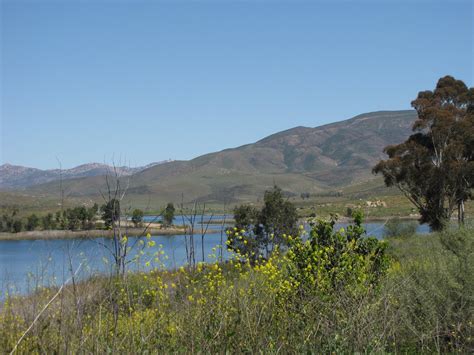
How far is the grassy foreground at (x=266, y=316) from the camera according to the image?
244 inches

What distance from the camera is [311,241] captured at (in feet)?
40.7

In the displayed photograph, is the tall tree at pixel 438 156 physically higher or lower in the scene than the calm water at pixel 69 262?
higher

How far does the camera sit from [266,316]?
24.0 feet

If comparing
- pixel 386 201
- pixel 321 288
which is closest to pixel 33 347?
pixel 321 288

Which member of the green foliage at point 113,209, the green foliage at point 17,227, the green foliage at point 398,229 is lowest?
the green foliage at point 398,229

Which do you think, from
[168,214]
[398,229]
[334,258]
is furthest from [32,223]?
[168,214]

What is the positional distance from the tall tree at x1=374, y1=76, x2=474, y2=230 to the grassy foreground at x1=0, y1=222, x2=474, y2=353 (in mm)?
20314

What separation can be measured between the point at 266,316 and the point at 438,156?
27.5 metres

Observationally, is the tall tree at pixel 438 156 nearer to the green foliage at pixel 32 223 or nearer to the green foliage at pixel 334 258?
the green foliage at pixel 334 258

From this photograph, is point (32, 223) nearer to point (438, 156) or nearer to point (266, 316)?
point (438, 156)

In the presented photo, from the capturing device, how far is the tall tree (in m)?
31.5

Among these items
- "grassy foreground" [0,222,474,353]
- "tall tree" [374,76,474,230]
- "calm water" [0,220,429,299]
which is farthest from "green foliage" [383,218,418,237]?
"grassy foreground" [0,222,474,353]

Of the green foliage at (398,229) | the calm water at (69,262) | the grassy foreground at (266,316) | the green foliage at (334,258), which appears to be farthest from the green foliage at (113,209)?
the green foliage at (398,229)

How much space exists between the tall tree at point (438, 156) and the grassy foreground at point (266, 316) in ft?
66.6
